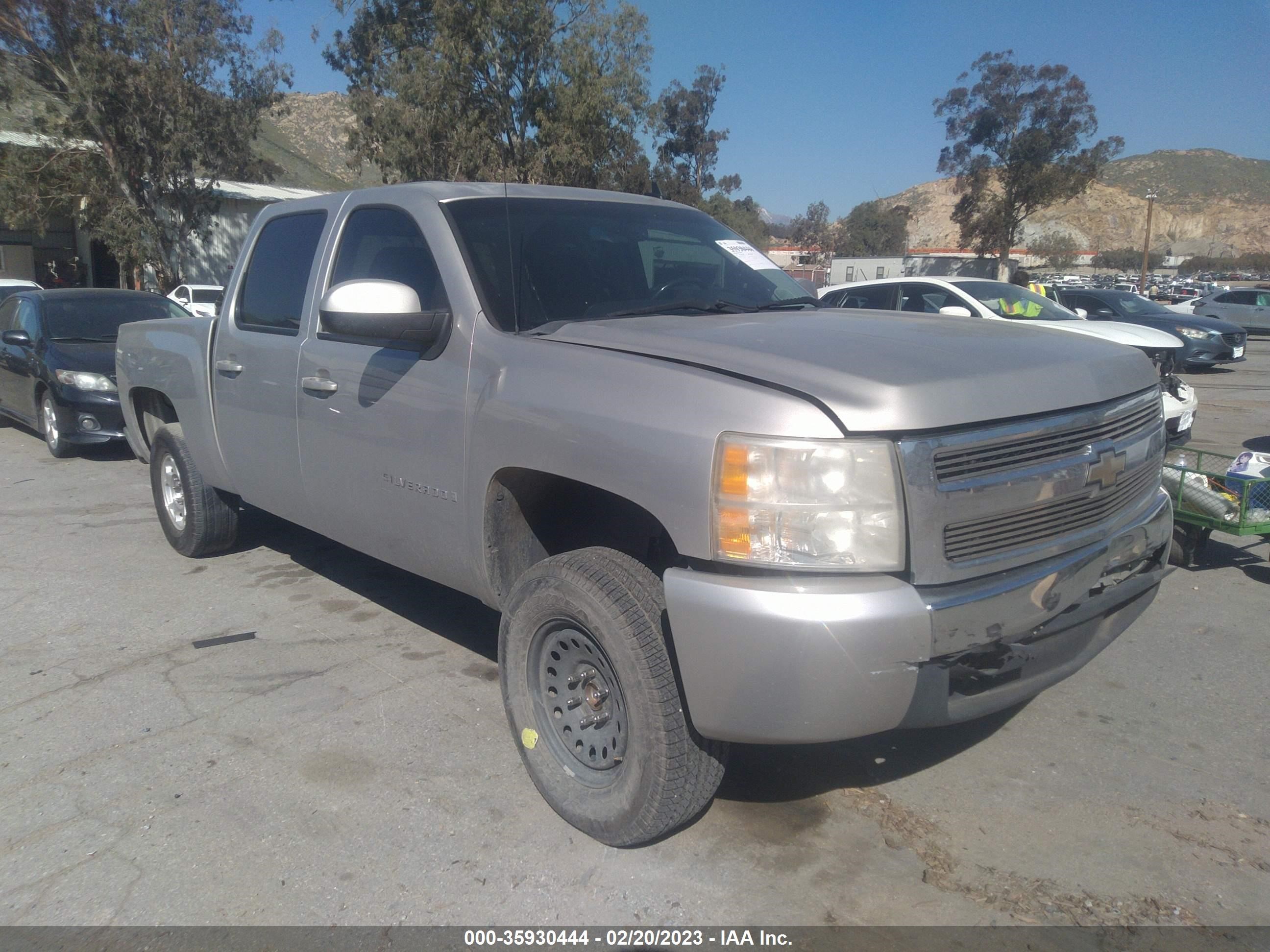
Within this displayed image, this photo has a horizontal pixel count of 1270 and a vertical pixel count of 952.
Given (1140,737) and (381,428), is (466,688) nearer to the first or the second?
(381,428)

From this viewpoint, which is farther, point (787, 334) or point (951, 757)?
point (951, 757)

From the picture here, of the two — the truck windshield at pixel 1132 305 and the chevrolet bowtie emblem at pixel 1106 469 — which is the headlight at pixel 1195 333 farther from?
the chevrolet bowtie emblem at pixel 1106 469

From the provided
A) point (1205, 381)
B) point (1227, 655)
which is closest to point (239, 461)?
point (1227, 655)

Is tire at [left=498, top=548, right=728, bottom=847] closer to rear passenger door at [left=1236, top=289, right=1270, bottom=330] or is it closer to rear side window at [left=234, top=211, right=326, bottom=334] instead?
rear side window at [left=234, top=211, right=326, bottom=334]

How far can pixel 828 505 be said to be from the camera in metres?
2.41

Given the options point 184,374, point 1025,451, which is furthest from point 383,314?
point 184,374

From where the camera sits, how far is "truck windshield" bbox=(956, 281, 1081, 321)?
11117mm

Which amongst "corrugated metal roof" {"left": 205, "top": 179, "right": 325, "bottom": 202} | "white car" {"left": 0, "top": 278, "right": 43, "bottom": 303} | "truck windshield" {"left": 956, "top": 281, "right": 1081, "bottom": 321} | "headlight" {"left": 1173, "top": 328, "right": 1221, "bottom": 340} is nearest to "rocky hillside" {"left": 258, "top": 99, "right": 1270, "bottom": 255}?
"corrugated metal roof" {"left": 205, "top": 179, "right": 325, "bottom": 202}

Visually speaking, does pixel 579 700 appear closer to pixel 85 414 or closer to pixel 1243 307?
pixel 85 414

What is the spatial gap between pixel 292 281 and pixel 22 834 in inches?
96.6

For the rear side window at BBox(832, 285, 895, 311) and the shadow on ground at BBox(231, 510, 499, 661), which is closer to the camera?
the shadow on ground at BBox(231, 510, 499, 661)

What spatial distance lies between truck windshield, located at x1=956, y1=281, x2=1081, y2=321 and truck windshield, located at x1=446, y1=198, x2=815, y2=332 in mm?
7567

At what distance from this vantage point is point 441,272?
3516mm

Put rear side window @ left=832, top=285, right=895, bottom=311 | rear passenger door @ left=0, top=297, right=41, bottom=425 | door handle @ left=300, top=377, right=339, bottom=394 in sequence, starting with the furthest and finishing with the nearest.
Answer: rear side window @ left=832, top=285, right=895, bottom=311 < rear passenger door @ left=0, top=297, right=41, bottom=425 < door handle @ left=300, top=377, right=339, bottom=394
